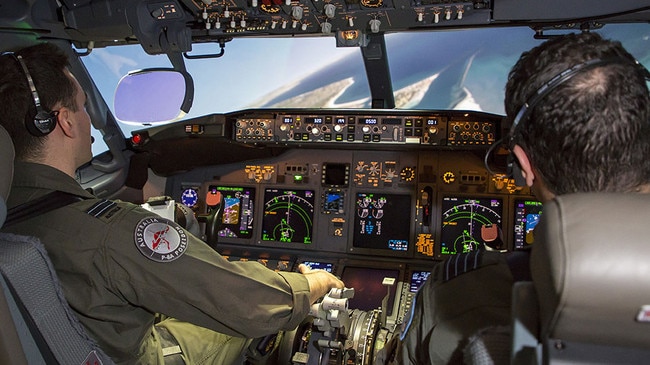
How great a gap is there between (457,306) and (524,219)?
247 cm

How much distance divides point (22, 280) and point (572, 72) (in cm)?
117

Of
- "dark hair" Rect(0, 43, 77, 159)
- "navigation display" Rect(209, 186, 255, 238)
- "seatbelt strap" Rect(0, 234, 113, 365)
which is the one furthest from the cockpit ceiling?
"seatbelt strap" Rect(0, 234, 113, 365)

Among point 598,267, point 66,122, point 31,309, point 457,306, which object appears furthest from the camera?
point 66,122

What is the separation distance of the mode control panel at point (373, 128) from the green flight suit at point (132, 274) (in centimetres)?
180

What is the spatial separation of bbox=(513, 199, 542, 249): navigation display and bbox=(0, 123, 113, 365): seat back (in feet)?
8.41

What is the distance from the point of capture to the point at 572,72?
0.85 metres

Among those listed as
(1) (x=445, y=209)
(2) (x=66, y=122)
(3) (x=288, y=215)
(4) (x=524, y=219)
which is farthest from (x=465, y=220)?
(2) (x=66, y=122)

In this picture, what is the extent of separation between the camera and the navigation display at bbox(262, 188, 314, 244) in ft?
11.9

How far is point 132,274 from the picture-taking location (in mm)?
1385

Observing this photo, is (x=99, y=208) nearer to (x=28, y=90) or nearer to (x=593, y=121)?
(x=28, y=90)

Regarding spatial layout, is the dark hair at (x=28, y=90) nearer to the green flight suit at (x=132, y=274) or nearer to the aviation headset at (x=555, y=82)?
the green flight suit at (x=132, y=274)

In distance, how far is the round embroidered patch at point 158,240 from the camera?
1396mm

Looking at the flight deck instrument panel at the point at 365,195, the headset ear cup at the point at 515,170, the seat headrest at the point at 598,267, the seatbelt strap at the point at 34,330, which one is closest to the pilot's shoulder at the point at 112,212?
the seatbelt strap at the point at 34,330

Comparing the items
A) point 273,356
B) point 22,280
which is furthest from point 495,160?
point 22,280
